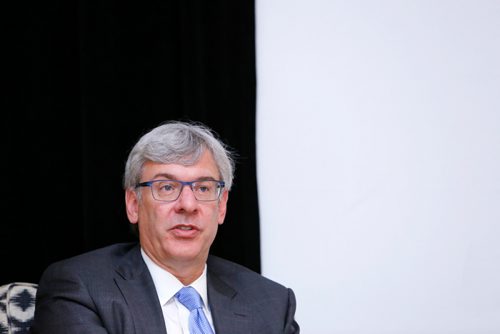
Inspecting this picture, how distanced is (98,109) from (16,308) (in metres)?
0.91

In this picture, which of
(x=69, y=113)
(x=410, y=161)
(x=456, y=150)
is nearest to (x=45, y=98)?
(x=69, y=113)

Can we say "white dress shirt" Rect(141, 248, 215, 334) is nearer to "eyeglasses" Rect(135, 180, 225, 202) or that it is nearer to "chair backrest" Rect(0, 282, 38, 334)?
"eyeglasses" Rect(135, 180, 225, 202)

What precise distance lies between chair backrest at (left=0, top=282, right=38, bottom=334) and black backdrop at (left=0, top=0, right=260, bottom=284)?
13.6 inches

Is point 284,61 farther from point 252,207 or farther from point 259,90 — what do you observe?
point 252,207

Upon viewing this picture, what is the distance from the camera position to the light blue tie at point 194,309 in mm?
2469

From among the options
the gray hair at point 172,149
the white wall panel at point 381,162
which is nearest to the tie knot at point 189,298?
the gray hair at point 172,149

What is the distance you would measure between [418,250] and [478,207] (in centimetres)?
37

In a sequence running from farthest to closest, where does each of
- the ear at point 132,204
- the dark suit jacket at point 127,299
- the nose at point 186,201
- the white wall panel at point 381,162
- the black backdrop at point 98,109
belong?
the white wall panel at point 381,162 → the black backdrop at point 98,109 → the ear at point 132,204 → the nose at point 186,201 → the dark suit jacket at point 127,299

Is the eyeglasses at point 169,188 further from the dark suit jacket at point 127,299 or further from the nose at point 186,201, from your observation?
the dark suit jacket at point 127,299

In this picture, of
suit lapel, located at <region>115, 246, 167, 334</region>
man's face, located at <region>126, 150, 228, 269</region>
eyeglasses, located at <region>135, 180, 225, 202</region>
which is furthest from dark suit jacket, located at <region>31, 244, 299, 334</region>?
eyeglasses, located at <region>135, 180, 225, 202</region>

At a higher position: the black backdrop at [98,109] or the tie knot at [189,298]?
the black backdrop at [98,109]

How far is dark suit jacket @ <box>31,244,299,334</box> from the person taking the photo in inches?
88.8

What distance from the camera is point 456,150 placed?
3350mm

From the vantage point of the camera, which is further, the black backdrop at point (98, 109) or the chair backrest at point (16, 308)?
the black backdrop at point (98, 109)
